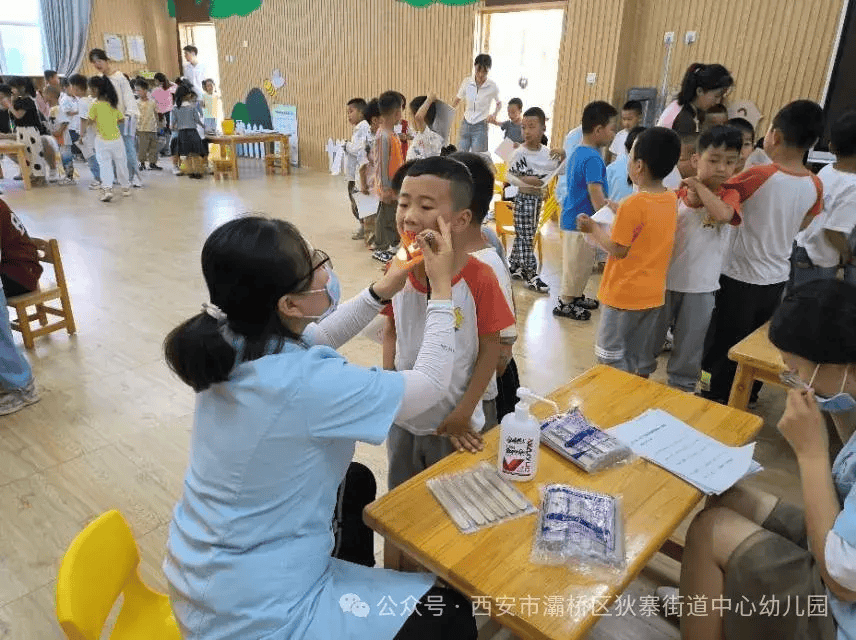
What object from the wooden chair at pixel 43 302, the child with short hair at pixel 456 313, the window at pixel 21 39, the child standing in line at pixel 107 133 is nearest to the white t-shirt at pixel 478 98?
the child standing in line at pixel 107 133

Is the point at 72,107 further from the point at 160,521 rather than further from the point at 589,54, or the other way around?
the point at 160,521

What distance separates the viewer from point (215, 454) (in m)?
1.02

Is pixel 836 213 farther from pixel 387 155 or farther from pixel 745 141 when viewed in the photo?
pixel 387 155

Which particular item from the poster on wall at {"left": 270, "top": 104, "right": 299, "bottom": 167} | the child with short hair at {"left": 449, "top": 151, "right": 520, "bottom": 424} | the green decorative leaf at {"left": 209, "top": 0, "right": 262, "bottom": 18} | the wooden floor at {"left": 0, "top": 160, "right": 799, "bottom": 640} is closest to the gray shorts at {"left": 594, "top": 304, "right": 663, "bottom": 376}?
the wooden floor at {"left": 0, "top": 160, "right": 799, "bottom": 640}

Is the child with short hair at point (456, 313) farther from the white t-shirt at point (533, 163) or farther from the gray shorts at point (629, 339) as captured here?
the white t-shirt at point (533, 163)

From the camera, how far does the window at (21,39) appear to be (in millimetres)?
11312

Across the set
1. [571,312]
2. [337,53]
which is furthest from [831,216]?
[337,53]

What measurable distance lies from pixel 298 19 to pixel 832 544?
11151 millimetres

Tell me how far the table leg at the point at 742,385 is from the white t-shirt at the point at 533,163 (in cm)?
262

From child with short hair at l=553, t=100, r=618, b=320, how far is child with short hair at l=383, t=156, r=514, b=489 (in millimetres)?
2128

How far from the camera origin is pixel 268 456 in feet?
3.28

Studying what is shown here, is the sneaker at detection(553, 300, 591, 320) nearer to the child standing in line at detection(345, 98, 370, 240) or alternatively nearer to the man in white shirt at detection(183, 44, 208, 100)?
the child standing in line at detection(345, 98, 370, 240)

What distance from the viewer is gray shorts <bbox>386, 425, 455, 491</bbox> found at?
167 centimetres

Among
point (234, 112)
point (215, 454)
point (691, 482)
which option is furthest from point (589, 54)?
point (234, 112)
